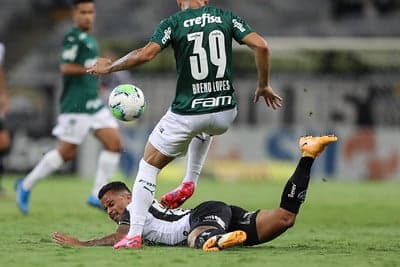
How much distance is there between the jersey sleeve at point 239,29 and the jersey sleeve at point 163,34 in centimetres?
51

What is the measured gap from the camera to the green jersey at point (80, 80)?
42.6 ft

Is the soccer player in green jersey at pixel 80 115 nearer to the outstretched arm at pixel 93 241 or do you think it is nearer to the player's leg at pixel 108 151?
the player's leg at pixel 108 151

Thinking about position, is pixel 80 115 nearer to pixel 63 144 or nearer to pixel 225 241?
pixel 63 144

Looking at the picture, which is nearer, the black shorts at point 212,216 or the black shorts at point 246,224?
the black shorts at point 212,216

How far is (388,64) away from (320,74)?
55.7 inches

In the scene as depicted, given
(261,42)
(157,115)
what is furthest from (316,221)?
(157,115)

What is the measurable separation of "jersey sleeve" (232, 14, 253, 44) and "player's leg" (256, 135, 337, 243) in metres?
0.97

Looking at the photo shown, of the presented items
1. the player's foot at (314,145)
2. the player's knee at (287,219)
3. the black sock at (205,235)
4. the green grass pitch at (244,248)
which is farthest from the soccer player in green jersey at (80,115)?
the player's foot at (314,145)

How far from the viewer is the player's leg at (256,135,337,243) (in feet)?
27.2

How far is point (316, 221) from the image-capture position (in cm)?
1241

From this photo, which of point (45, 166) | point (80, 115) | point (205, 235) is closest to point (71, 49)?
point (80, 115)

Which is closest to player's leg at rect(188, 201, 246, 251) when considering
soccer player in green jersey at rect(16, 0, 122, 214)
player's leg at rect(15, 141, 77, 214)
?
soccer player in green jersey at rect(16, 0, 122, 214)

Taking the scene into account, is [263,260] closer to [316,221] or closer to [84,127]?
[316,221]

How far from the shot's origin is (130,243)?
8.43 m
